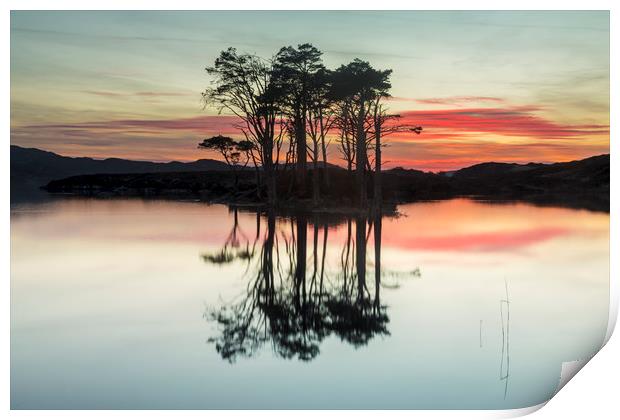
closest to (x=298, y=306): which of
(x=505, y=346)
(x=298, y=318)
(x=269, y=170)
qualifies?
(x=298, y=318)

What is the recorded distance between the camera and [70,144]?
11531 mm

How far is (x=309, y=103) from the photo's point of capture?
19609mm

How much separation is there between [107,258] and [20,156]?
2477 mm

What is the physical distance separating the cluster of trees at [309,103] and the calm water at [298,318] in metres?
4.83

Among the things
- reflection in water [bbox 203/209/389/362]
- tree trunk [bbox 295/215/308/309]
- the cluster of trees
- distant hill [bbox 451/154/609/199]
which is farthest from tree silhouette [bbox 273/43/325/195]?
reflection in water [bbox 203/209/389/362]

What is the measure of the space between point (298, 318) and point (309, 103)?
477 inches

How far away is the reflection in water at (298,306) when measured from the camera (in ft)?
25.5

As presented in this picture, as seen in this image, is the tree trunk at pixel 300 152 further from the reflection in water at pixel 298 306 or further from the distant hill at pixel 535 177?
the reflection in water at pixel 298 306

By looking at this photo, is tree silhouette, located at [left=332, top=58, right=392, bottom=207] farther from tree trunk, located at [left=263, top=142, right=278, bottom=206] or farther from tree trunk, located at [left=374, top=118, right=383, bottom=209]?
tree trunk, located at [left=263, top=142, right=278, bottom=206]

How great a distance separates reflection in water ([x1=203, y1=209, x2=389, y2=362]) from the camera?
7762 millimetres

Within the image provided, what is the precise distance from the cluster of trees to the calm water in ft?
15.9
